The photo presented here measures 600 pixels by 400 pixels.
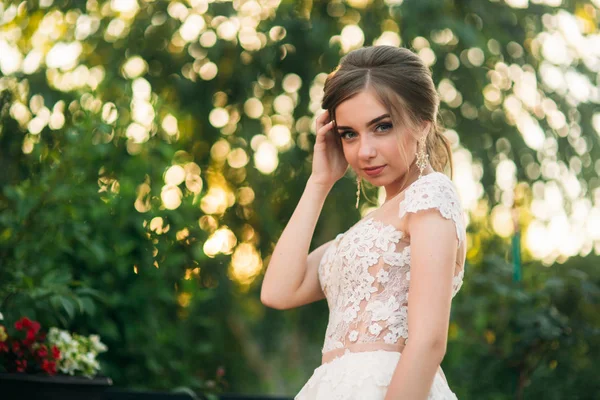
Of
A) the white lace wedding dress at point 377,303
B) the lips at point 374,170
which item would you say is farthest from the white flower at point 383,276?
the lips at point 374,170

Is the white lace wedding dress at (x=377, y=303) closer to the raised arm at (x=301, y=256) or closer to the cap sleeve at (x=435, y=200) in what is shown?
the cap sleeve at (x=435, y=200)

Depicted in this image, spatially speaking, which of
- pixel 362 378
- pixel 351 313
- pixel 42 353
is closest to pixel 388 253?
pixel 351 313

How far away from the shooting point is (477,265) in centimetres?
447

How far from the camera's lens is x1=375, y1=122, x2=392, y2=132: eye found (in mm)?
1751

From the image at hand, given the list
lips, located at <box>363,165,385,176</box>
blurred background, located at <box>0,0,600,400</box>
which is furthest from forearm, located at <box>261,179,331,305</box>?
blurred background, located at <box>0,0,600,400</box>

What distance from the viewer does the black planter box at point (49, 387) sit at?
2.31 meters

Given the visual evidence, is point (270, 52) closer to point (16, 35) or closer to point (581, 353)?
point (16, 35)

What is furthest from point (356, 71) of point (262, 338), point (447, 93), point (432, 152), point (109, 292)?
point (262, 338)

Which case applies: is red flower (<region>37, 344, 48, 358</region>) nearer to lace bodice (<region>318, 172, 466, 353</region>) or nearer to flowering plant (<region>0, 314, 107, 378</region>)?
flowering plant (<region>0, 314, 107, 378</region>)

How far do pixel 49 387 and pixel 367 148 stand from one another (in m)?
1.24

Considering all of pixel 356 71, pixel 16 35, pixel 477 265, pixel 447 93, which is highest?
pixel 356 71

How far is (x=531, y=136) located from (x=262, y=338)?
278 centimetres

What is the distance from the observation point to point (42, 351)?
2.50 metres

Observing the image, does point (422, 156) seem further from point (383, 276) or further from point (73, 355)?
point (73, 355)
